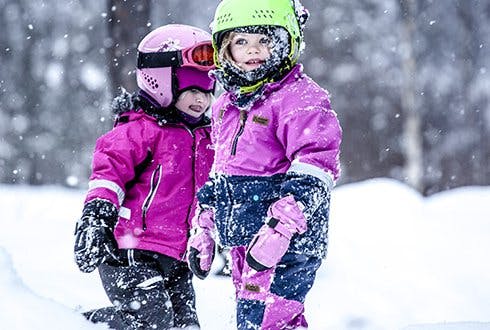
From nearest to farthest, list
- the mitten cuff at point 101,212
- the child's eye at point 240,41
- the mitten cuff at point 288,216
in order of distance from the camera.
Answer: the mitten cuff at point 288,216
the child's eye at point 240,41
the mitten cuff at point 101,212

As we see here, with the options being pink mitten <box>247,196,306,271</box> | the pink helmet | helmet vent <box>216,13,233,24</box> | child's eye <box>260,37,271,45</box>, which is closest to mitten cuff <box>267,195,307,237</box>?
pink mitten <box>247,196,306,271</box>

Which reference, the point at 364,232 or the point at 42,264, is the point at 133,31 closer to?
the point at 42,264

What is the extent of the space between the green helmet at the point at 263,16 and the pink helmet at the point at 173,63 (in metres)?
0.57

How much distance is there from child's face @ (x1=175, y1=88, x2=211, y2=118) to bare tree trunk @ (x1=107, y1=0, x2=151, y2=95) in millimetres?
3201

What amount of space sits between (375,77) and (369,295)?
52.4 ft

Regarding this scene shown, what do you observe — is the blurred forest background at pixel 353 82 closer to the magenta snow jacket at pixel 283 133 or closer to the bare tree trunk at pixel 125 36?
the bare tree trunk at pixel 125 36

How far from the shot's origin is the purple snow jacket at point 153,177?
3.57 meters

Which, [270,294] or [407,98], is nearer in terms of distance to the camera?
[270,294]

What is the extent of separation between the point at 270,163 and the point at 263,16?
0.61 meters

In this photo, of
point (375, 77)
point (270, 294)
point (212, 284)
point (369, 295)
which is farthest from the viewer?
point (375, 77)

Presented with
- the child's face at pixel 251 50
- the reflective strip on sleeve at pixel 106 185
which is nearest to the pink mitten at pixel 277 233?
the child's face at pixel 251 50

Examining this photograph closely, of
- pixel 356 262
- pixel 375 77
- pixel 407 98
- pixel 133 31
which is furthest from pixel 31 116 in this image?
pixel 356 262

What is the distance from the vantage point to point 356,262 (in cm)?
624

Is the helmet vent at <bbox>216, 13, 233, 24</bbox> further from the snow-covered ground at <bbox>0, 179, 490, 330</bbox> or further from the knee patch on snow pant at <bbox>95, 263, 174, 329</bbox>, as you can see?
the snow-covered ground at <bbox>0, 179, 490, 330</bbox>
